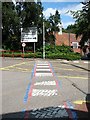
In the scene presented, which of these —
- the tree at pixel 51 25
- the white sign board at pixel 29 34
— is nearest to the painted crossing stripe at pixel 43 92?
the white sign board at pixel 29 34

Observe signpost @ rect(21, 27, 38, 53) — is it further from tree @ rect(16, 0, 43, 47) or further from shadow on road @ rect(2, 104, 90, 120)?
shadow on road @ rect(2, 104, 90, 120)

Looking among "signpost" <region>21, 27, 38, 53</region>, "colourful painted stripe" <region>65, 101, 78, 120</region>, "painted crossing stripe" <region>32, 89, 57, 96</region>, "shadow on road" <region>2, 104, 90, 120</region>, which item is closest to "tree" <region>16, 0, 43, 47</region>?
"signpost" <region>21, 27, 38, 53</region>

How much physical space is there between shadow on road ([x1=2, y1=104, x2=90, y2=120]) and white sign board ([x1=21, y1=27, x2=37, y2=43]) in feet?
155

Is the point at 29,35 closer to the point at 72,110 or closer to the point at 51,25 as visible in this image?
the point at 51,25

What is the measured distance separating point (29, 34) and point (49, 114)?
159ft

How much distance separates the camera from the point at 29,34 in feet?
185

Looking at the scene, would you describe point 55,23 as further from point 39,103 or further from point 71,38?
point 39,103

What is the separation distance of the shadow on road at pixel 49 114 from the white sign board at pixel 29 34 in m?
47.4

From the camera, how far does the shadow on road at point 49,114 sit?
7.98 m

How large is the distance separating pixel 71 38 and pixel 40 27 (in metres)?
27.7

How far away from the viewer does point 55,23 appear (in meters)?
60.9

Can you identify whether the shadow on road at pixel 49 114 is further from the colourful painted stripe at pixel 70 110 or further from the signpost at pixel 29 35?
the signpost at pixel 29 35

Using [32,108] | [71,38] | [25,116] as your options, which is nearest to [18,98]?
[32,108]

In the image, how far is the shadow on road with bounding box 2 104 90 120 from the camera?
7.98 metres
